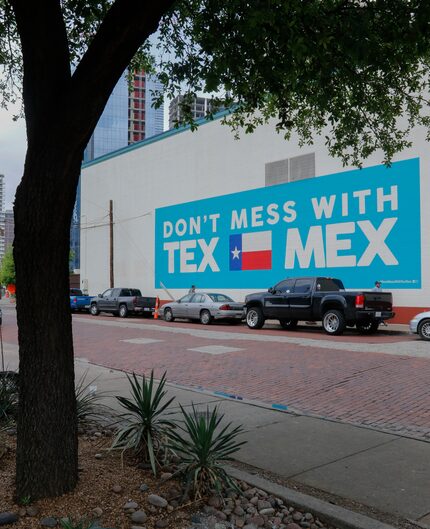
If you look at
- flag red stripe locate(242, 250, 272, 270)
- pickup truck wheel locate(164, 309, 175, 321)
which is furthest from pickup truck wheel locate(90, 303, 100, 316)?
flag red stripe locate(242, 250, 272, 270)

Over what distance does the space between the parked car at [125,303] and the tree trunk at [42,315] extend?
2522cm

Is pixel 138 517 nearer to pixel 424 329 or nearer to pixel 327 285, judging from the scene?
pixel 424 329

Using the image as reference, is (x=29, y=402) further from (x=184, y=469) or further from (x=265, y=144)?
(x=265, y=144)

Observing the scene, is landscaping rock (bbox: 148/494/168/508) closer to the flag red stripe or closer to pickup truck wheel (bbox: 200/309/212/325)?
pickup truck wheel (bbox: 200/309/212/325)

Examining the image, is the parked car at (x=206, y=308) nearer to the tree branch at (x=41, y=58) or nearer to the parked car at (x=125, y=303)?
the parked car at (x=125, y=303)

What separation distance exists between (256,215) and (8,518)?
80.6 ft

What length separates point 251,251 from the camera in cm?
2755

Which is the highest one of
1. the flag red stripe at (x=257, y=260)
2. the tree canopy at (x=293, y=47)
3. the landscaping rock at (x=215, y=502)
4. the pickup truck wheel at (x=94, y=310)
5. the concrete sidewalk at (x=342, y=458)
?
the tree canopy at (x=293, y=47)

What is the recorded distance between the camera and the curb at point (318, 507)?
11.9 feet

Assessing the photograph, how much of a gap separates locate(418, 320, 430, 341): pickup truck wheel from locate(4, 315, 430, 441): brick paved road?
1.45 ft

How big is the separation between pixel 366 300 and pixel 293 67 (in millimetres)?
12785

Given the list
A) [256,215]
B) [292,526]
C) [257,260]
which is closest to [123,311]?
[257,260]

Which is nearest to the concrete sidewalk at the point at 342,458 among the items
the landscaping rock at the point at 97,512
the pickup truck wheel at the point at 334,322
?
the landscaping rock at the point at 97,512

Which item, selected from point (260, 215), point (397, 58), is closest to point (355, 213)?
point (260, 215)
